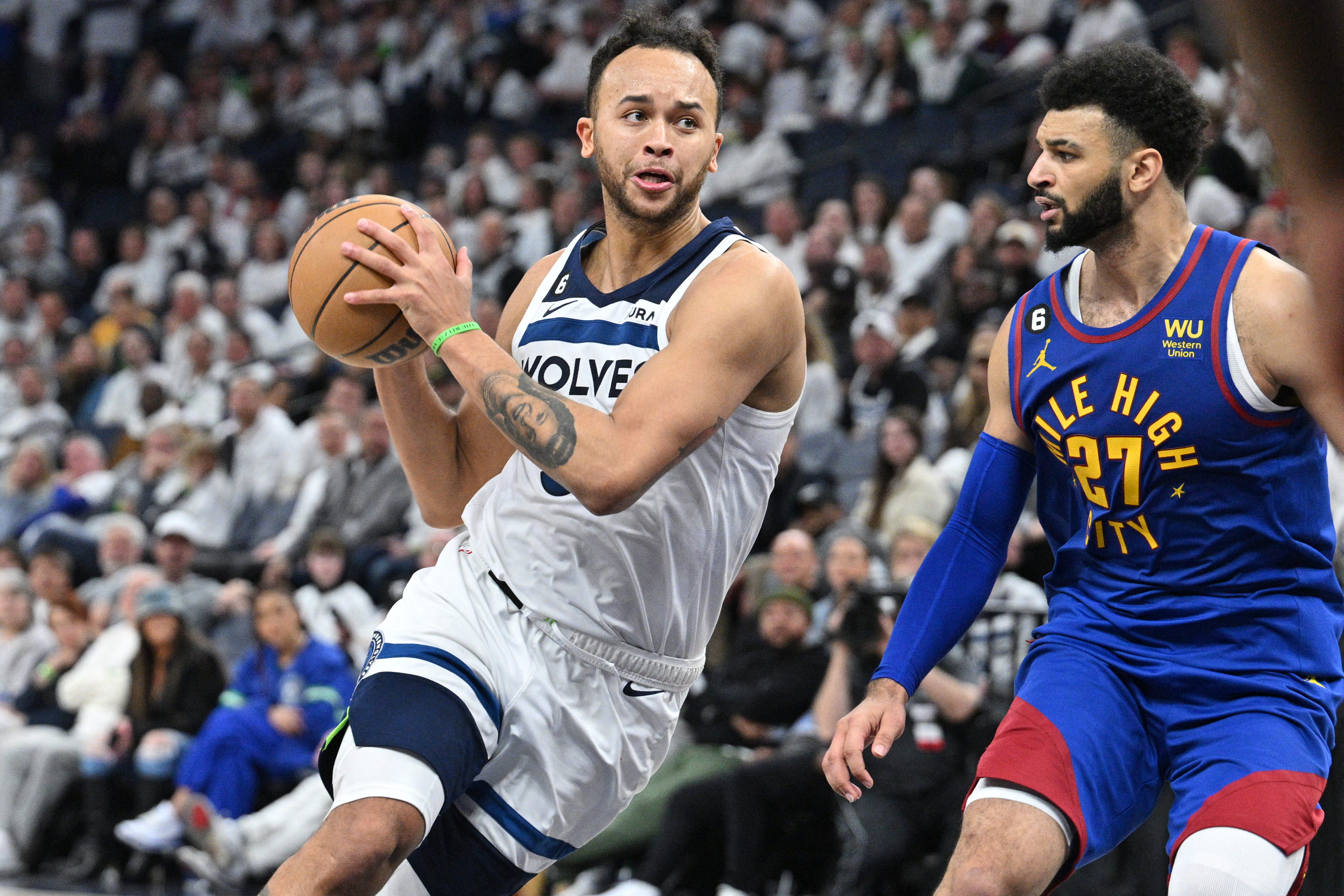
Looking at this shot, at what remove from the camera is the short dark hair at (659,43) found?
11.1ft

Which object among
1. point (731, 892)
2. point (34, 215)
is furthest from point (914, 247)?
point (34, 215)

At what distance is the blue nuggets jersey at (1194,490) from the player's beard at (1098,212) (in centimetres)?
17

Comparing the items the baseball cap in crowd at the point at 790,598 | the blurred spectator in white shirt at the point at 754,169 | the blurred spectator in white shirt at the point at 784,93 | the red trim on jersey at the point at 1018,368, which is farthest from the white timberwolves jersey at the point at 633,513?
the blurred spectator in white shirt at the point at 784,93

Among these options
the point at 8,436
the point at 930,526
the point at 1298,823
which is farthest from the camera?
the point at 8,436

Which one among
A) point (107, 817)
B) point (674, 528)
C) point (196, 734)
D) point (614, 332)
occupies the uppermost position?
point (614, 332)

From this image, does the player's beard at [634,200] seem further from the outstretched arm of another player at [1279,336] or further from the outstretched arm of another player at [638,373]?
the outstretched arm of another player at [1279,336]

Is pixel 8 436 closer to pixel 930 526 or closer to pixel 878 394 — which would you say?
pixel 878 394

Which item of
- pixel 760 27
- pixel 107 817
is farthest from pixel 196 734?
pixel 760 27

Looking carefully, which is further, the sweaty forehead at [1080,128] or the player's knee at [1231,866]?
the sweaty forehead at [1080,128]

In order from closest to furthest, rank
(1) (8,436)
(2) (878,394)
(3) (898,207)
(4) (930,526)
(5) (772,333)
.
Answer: (5) (772,333)
(4) (930,526)
(2) (878,394)
(3) (898,207)
(1) (8,436)

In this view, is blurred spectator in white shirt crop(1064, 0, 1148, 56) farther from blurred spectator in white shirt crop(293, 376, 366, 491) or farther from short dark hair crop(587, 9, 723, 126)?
short dark hair crop(587, 9, 723, 126)

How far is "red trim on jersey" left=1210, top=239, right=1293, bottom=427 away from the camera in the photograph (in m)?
3.01

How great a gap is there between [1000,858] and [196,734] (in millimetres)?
6708

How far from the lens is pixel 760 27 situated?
14406mm
